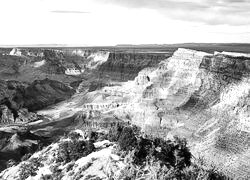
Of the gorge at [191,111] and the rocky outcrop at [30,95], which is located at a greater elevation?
the gorge at [191,111]

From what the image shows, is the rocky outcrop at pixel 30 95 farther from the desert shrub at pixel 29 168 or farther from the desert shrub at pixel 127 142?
the desert shrub at pixel 127 142

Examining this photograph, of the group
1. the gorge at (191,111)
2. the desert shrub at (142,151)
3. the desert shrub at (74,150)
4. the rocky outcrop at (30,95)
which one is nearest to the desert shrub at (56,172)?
the desert shrub at (74,150)

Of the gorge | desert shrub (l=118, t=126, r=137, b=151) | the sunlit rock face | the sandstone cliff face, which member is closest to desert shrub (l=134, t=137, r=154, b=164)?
desert shrub (l=118, t=126, r=137, b=151)

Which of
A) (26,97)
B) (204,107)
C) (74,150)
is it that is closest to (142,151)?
(74,150)

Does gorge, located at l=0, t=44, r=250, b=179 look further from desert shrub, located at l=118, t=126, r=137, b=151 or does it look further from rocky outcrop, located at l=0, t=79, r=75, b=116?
desert shrub, located at l=118, t=126, r=137, b=151

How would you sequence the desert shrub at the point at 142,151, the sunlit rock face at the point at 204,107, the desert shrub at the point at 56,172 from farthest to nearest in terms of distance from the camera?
the sunlit rock face at the point at 204,107 < the desert shrub at the point at 56,172 < the desert shrub at the point at 142,151
